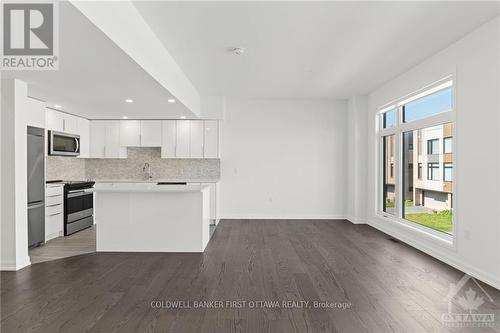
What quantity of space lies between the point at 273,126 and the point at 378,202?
284cm

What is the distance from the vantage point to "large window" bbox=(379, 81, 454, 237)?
4.16 metres

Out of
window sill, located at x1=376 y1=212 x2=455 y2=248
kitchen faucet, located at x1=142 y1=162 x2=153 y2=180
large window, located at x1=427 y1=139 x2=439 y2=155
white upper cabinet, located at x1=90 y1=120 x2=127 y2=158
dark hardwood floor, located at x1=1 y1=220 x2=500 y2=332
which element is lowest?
dark hardwood floor, located at x1=1 y1=220 x2=500 y2=332

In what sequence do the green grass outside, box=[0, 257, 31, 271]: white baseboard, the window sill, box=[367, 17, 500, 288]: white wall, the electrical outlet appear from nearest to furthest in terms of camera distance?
box=[367, 17, 500, 288]: white wall
the electrical outlet
box=[0, 257, 31, 271]: white baseboard
the window sill
the green grass outside

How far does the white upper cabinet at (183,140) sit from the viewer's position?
6766mm

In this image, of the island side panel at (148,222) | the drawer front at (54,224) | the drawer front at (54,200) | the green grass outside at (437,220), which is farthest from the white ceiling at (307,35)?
the drawer front at (54,224)

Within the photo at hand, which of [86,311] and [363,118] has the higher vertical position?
[363,118]

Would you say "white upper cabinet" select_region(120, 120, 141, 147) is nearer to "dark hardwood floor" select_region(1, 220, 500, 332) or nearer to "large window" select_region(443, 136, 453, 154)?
"dark hardwood floor" select_region(1, 220, 500, 332)

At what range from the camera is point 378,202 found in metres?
6.16

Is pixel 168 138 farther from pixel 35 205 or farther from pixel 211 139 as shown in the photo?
pixel 35 205

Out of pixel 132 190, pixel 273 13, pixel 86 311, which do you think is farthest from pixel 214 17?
pixel 86 311

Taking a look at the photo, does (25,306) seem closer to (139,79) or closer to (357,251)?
(139,79)

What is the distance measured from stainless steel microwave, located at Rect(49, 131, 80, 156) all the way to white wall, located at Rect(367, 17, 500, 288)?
6.28 m

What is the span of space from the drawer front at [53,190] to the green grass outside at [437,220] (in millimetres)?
6136

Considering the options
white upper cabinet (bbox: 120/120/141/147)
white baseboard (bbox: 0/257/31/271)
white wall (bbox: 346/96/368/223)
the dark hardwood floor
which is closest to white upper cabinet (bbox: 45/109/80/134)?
white upper cabinet (bbox: 120/120/141/147)
